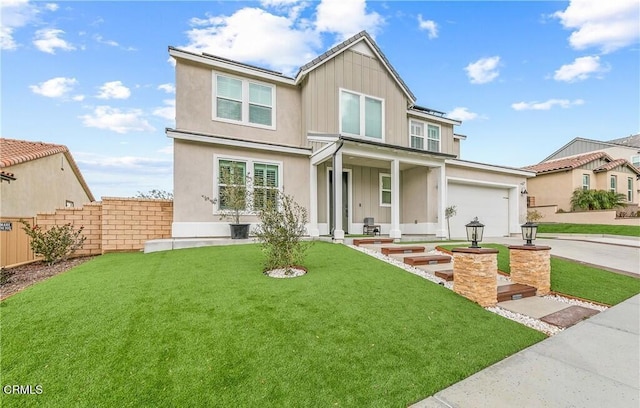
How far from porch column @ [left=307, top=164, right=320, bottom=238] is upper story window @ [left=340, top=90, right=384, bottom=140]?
2.06 m

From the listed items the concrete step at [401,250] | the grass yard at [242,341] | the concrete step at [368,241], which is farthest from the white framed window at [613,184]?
the grass yard at [242,341]

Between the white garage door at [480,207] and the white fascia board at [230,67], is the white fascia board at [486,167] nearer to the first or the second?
the white garage door at [480,207]

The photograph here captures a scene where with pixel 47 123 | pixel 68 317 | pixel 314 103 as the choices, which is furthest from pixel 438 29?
pixel 47 123

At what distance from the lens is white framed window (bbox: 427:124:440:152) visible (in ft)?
45.4

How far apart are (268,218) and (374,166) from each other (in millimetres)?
7502

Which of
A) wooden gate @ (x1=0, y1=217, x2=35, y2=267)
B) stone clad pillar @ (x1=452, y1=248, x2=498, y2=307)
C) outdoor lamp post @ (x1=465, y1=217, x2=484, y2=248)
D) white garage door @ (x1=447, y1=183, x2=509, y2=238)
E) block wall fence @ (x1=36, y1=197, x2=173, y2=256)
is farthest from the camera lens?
white garage door @ (x1=447, y1=183, x2=509, y2=238)

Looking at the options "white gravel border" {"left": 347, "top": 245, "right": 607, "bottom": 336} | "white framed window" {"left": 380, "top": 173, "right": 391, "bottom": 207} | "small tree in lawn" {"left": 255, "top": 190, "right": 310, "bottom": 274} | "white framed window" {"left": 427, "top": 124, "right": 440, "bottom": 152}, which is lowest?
"white gravel border" {"left": 347, "top": 245, "right": 607, "bottom": 336}

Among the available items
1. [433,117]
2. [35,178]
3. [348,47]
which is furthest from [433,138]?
[35,178]

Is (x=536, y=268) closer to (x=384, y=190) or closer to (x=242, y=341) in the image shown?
(x=242, y=341)

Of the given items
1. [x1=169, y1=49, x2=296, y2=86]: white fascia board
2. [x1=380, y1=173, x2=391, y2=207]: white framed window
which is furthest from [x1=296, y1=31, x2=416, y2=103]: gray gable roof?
[x1=380, y1=173, x2=391, y2=207]: white framed window

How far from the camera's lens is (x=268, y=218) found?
5.72 m

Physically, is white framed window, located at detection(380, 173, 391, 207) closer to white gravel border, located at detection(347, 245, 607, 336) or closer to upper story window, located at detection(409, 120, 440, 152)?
upper story window, located at detection(409, 120, 440, 152)

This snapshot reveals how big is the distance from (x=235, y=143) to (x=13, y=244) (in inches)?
260

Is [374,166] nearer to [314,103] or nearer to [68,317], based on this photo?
[314,103]
